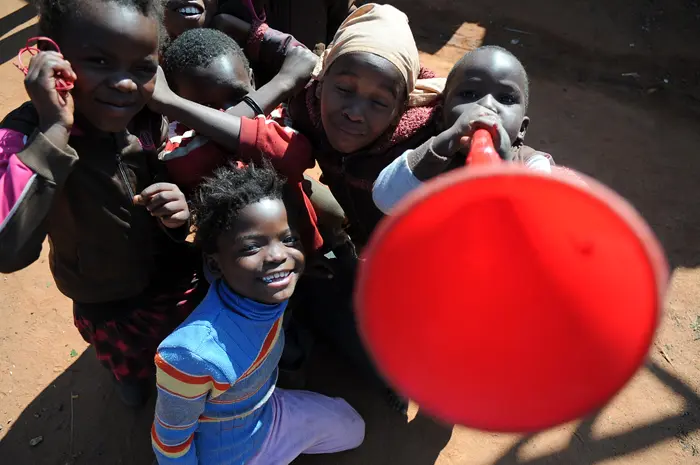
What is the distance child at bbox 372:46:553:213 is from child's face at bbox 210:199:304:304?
0.30m

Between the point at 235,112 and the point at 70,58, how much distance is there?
1.68 feet

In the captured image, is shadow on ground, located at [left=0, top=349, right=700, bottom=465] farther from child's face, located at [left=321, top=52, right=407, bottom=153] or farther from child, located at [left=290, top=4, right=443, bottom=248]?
child's face, located at [left=321, top=52, right=407, bottom=153]

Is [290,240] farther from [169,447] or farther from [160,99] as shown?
[169,447]

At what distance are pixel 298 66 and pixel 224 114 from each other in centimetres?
42

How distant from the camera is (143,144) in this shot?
1.50 metres

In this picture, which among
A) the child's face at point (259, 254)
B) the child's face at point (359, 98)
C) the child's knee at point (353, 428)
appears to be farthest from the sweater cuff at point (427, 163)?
the child's knee at point (353, 428)

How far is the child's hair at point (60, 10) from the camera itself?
113 cm

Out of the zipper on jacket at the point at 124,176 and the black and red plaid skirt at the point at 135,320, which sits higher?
the zipper on jacket at the point at 124,176

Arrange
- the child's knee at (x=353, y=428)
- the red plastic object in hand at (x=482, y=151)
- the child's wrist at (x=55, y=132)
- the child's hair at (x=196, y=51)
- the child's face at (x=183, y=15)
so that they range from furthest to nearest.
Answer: the child's face at (x=183, y=15) → the child's knee at (x=353, y=428) → the child's hair at (x=196, y=51) → the child's wrist at (x=55, y=132) → the red plastic object in hand at (x=482, y=151)

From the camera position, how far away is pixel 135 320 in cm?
179

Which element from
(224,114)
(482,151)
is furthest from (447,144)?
(224,114)

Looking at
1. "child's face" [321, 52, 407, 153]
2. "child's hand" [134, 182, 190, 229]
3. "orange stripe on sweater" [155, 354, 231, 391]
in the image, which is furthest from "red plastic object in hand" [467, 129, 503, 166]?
"orange stripe on sweater" [155, 354, 231, 391]

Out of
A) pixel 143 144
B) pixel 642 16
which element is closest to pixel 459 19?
pixel 642 16

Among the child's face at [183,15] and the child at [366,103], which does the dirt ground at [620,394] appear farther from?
the child's face at [183,15]
